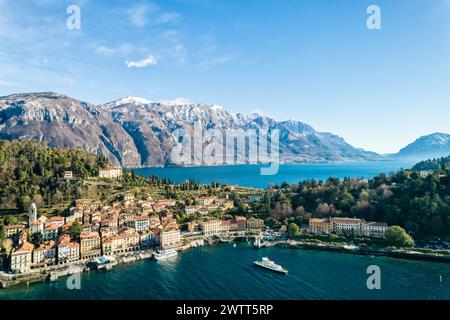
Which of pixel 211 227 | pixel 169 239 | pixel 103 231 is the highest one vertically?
pixel 103 231

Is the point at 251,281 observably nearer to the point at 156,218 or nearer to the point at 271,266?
the point at 271,266

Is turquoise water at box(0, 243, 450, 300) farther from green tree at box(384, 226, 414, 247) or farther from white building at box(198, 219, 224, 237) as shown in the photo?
white building at box(198, 219, 224, 237)

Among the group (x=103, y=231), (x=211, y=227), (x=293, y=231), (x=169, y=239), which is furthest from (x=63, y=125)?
(x=293, y=231)

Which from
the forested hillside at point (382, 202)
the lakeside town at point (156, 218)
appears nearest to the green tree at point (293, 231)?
the lakeside town at point (156, 218)

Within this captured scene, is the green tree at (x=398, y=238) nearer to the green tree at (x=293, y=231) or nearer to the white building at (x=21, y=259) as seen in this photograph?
the green tree at (x=293, y=231)
